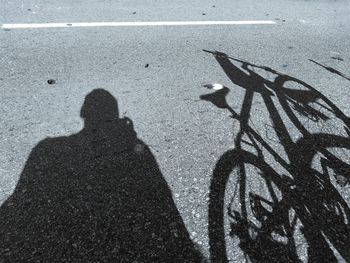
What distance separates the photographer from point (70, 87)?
405 centimetres

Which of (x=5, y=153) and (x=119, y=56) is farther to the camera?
(x=119, y=56)

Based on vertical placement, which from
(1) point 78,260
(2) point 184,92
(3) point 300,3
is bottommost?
(1) point 78,260

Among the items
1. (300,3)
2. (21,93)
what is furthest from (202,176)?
(300,3)

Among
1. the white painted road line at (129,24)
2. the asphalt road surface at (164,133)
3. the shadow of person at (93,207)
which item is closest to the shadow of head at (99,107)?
the asphalt road surface at (164,133)

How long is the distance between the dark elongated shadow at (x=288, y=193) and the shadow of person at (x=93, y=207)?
0.42 meters

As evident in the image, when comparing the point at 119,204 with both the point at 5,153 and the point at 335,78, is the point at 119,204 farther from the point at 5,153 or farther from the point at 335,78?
the point at 335,78

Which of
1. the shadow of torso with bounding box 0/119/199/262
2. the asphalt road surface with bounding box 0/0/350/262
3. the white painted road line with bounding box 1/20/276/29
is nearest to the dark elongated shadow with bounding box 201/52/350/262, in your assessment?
the asphalt road surface with bounding box 0/0/350/262

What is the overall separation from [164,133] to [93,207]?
3.76 feet

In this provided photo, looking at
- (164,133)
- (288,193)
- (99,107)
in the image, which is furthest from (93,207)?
(288,193)

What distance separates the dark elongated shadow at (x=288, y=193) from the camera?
2.45 meters

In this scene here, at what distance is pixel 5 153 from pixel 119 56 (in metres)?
2.31

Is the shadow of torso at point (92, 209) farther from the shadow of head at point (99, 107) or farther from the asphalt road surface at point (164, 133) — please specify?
the shadow of head at point (99, 107)

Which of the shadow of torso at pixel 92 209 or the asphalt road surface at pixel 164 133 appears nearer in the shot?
the shadow of torso at pixel 92 209

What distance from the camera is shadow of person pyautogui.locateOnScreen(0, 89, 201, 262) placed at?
2.33 m
